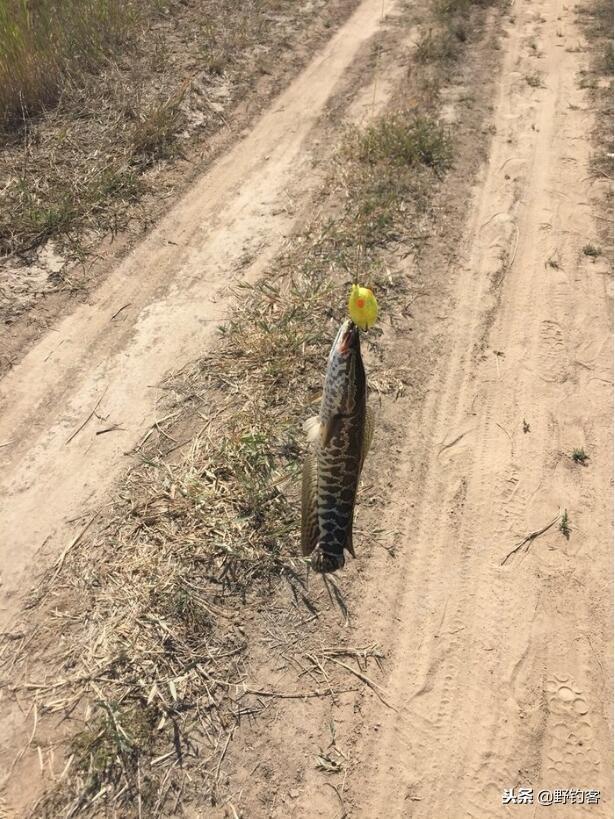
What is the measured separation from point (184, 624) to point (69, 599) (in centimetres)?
79

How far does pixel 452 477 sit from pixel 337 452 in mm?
2550

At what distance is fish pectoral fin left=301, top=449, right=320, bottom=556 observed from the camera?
117 inches

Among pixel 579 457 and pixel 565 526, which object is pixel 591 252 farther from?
pixel 565 526

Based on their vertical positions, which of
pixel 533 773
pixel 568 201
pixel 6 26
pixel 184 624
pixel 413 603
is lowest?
pixel 533 773

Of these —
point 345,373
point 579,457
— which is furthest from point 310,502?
point 579,457

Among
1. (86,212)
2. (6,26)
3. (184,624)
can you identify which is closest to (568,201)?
(86,212)

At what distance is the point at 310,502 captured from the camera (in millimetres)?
3035

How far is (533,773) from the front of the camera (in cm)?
369

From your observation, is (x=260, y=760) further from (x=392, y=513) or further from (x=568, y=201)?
(x=568, y=201)

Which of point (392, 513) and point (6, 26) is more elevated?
point (6, 26)

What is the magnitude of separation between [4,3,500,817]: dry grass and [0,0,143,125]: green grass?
14.1 feet

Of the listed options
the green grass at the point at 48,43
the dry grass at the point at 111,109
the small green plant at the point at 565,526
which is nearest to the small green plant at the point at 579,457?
the small green plant at the point at 565,526

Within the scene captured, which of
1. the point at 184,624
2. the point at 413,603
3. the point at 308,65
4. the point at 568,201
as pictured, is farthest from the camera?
the point at 308,65

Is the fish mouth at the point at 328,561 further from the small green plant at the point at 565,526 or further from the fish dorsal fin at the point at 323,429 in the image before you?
the small green plant at the point at 565,526
